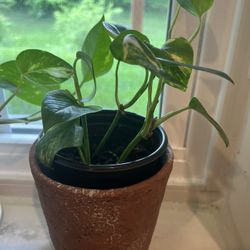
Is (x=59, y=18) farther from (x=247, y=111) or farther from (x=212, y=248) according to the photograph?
(x=212, y=248)

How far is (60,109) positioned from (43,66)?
4.6 inches

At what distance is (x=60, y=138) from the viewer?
0.51 meters

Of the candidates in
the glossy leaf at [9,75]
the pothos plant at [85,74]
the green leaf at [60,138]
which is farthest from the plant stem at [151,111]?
the glossy leaf at [9,75]

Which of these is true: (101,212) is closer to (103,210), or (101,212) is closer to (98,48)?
(103,210)

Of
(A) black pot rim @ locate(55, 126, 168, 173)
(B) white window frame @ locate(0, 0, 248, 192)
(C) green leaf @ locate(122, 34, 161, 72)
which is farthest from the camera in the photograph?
(B) white window frame @ locate(0, 0, 248, 192)

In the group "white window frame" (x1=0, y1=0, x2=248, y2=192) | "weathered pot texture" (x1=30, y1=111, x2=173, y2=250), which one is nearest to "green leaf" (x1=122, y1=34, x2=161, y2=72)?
"weathered pot texture" (x1=30, y1=111, x2=173, y2=250)

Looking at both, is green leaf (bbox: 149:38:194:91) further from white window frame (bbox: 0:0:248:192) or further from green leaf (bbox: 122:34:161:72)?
white window frame (bbox: 0:0:248:192)

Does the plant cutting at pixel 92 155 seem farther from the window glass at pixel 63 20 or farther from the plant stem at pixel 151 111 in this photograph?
the window glass at pixel 63 20

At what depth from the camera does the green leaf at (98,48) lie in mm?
609

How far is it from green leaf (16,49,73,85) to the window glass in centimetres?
28

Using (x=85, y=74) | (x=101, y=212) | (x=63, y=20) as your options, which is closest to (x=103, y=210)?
(x=101, y=212)

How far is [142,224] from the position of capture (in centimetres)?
63

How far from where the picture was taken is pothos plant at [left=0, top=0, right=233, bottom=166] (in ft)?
1.45

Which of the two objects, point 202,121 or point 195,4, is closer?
point 195,4
